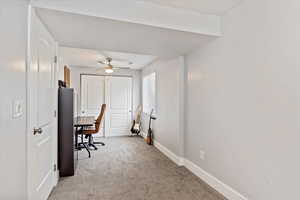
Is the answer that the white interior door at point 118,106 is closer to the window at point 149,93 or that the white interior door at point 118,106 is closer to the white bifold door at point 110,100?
the white bifold door at point 110,100

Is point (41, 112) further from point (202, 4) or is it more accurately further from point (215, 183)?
point (215, 183)

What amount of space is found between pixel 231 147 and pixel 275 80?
93 cm

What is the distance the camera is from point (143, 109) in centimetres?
565

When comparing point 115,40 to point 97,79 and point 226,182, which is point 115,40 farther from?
point 97,79

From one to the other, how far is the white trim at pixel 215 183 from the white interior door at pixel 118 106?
3.28 metres

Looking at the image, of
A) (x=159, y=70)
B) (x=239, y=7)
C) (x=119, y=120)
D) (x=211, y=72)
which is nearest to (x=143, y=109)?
(x=119, y=120)

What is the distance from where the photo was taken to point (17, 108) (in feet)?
4.27

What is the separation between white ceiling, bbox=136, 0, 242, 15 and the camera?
1894 mm

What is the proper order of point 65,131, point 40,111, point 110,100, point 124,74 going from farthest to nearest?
point 124,74 < point 110,100 < point 65,131 < point 40,111

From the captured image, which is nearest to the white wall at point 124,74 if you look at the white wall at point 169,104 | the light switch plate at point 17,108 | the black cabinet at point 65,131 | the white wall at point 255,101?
the white wall at point 169,104

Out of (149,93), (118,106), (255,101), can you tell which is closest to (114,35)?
(255,101)

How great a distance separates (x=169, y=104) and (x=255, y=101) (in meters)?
2.04

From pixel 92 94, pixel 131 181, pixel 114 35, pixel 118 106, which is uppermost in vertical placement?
pixel 114 35

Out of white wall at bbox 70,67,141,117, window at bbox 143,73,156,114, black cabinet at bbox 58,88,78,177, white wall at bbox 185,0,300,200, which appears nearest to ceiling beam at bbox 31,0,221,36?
white wall at bbox 185,0,300,200
